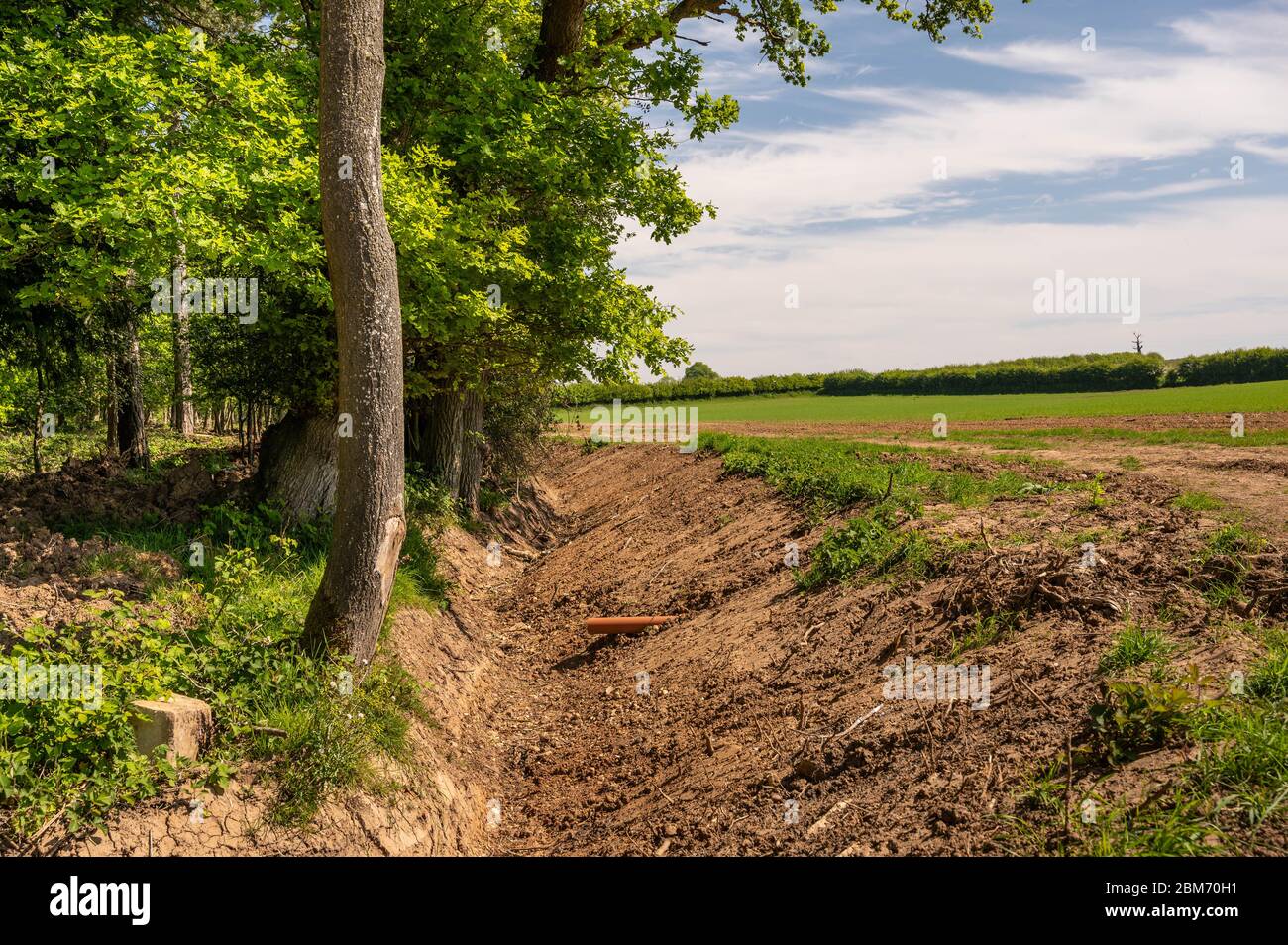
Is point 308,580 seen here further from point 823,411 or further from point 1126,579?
point 823,411

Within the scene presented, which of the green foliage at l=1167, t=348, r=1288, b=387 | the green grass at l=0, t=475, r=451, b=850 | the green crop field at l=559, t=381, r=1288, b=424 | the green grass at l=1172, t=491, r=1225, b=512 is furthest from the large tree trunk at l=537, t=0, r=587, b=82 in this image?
the green foliage at l=1167, t=348, r=1288, b=387

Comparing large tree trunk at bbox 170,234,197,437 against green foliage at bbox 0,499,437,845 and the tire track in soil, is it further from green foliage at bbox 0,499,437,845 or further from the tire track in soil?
the tire track in soil

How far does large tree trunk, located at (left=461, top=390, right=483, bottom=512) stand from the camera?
16.1 meters

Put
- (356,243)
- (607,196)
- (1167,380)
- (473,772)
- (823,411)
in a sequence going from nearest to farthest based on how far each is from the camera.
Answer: (356,243), (473,772), (607,196), (823,411), (1167,380)

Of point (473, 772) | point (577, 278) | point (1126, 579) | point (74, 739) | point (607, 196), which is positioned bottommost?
point (473, 772)

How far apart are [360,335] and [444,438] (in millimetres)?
8978

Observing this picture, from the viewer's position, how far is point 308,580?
8.83 metres

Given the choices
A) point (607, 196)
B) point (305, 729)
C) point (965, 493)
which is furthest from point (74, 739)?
point (607, 196)

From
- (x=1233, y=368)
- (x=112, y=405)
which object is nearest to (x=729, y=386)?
(x=1233, y=368)

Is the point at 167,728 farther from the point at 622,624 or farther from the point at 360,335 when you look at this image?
the point at 622,624

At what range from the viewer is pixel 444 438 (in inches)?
604

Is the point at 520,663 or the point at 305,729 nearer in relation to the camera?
the point at 305,729

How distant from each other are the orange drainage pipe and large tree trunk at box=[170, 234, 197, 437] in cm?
581

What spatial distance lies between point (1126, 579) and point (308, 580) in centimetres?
737
